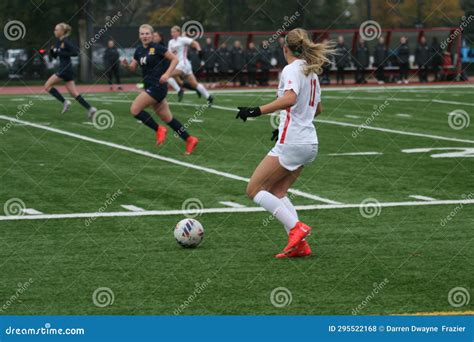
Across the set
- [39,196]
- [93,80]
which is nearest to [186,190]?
[39,196]

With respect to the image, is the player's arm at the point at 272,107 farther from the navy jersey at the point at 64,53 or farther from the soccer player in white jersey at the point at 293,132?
the navy jersey at the point at 64,53

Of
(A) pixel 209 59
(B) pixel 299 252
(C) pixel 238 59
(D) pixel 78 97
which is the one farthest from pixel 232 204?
(C) pixel 238 59

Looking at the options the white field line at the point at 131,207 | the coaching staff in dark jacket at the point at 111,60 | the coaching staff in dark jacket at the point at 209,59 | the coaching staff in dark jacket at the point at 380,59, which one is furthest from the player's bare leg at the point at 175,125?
the coaching staff in dark jacket at the point at 380,59

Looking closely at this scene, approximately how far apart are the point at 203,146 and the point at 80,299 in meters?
11.6

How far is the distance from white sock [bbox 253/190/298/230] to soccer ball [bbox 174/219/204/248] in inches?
33.2

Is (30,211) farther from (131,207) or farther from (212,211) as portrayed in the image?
(212,211)

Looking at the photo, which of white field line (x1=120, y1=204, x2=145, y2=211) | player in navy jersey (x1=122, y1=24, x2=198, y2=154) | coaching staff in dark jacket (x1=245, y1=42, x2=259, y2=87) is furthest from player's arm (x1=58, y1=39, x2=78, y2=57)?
coaching staff in dark jacket (x1=245, y1=42, x2=259, y2=87)

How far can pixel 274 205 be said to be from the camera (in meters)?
10.1

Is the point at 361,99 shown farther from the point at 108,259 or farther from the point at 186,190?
the point at 108,259

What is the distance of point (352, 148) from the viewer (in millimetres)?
19609

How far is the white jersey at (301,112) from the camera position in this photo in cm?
976

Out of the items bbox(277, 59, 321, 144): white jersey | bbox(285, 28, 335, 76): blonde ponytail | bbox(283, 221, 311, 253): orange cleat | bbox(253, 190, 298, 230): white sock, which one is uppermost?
bbox(285, 28, 335, 76): blonde ponytail

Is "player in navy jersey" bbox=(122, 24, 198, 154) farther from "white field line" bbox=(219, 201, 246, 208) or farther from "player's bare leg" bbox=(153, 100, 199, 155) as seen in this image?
"white field line" bbox=(219, 201, 246, 208)

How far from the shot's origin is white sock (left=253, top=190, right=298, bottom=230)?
33.0 feet
